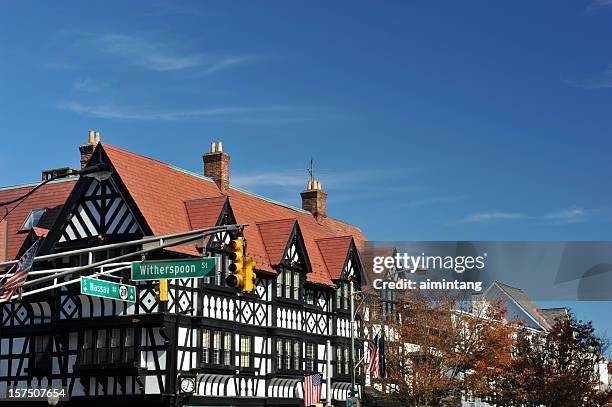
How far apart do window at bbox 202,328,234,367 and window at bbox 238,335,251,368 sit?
159cm

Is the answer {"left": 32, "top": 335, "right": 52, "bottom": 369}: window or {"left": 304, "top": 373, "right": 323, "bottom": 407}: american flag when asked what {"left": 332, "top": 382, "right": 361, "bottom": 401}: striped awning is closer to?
{"left": 304, "top": 373, "right": 323, "bottom": 407}: american flag

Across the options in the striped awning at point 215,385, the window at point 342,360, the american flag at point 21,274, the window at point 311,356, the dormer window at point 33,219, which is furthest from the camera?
the window at point 342,360

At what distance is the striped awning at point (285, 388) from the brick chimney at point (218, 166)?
1238cm

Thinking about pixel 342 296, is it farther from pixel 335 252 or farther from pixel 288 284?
pixel 288 284

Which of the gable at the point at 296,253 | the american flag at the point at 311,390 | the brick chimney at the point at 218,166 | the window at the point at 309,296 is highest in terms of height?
the brick chimney at the point at 218,166

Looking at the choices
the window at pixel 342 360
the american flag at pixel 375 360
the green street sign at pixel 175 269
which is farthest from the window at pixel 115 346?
the green street sign at pixel 175 269

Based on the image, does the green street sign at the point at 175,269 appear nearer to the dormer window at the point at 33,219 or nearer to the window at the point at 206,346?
the window at the point at 206,346

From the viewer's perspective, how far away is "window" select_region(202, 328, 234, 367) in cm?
4884

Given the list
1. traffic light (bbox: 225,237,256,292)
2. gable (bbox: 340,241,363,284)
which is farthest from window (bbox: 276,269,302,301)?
traffic light (bbox: 225,237,256,292)

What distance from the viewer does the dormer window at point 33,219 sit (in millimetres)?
54438

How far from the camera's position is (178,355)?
46938 mm

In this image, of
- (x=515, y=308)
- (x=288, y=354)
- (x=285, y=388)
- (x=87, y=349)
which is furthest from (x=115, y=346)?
(x=515, y=308)

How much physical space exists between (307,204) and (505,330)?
18.1 meters

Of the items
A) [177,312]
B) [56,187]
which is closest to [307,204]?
[56,187]
